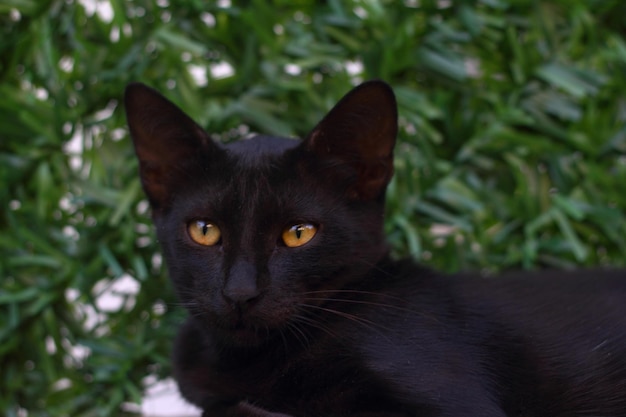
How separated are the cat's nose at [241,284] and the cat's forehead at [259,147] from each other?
0.20 metres

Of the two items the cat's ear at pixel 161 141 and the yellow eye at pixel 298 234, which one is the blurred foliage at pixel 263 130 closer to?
the cat's ear at pixel 161 141

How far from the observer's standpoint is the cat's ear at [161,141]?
1093mm

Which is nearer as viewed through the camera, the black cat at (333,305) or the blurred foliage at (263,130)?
the black cat at (333,305)

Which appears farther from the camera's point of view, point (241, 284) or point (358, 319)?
point (358, 319)

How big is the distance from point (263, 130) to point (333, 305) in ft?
2.06

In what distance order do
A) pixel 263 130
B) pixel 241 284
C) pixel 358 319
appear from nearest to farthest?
pixel 241 284 < pixel 358 319 < pixel 263 130

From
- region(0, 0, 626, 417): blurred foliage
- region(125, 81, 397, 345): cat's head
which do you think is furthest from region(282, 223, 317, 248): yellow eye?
A: region(0, 0, 626, 417): blurred foliage

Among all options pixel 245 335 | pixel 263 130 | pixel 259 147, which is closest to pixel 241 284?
pixel 245 335

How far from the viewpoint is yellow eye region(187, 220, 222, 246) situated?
1038 millimetres

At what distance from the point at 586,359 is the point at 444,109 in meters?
0.71

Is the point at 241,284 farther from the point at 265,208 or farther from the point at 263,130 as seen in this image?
the point at 263,130

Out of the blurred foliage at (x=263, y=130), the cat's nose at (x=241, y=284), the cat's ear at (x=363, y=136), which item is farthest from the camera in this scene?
the blurred foliage at (x=263, y=130)

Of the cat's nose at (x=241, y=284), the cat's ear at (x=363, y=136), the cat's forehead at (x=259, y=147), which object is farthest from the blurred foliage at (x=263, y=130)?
the cat's nose at (x=241, y=284)

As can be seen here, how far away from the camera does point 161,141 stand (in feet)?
3.75
